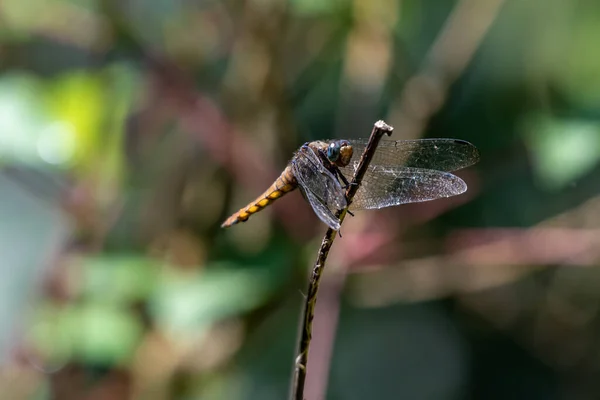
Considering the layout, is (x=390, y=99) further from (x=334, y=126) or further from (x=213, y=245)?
(x=213, y=245)

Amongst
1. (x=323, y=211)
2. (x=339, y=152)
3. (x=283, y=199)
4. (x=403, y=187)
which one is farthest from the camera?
(x=283, y=199)

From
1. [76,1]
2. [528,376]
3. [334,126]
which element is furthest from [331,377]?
[76,1]

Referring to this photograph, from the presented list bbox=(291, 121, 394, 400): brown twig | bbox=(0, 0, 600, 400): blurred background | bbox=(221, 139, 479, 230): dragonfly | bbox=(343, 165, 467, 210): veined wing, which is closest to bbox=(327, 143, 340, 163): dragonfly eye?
bbox=(221, 139, 479, 230): dragonfly

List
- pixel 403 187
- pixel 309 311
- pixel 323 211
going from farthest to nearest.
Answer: pixel 403 187 → pixel 323 211 → pixel 309 311

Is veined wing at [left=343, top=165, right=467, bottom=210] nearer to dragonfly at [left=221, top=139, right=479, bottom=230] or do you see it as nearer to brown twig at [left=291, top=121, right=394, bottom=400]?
dragonfly at [left=221, top=139, right=479, bottom=230]

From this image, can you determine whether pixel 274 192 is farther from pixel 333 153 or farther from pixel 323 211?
pixel 323 211

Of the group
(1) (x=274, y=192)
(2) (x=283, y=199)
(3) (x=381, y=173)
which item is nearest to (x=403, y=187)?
(3) (x=381, y=173)

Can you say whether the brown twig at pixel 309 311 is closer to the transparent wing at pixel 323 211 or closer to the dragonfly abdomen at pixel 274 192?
the transparent wing at pixel 323 211
